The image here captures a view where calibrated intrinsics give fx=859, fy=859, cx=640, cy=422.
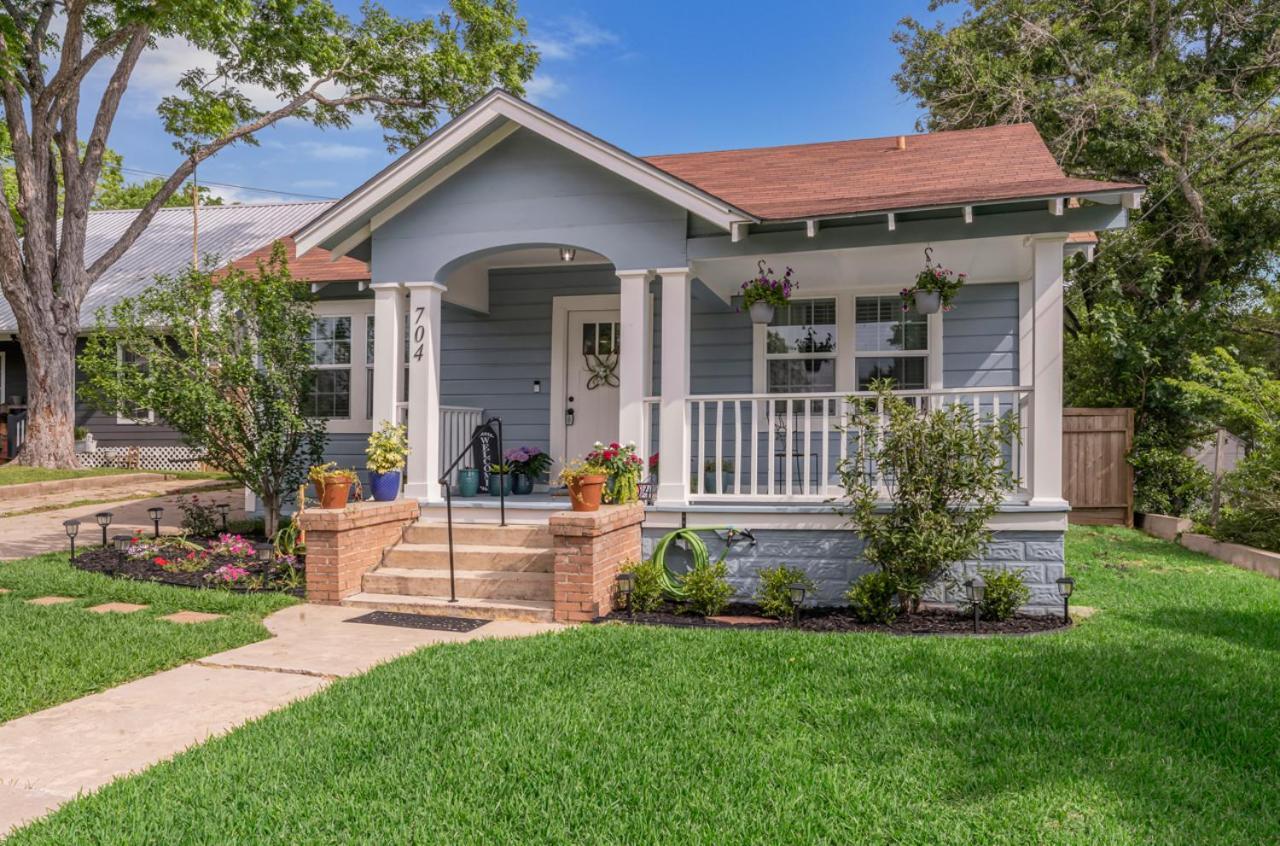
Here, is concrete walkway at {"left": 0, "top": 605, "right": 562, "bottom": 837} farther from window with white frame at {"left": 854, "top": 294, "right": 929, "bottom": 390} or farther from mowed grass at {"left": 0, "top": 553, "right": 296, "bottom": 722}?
window with white frame at {"left": 854, "top": 294, "right": 929, "bottom": 390}

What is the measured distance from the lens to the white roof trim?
704 cm

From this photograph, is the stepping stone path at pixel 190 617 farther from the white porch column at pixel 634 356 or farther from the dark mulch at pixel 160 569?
the white porch column at pixel 634 356

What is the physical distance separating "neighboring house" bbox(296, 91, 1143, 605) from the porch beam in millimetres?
21

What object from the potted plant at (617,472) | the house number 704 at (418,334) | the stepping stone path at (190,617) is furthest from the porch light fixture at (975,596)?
the stepping stone path at (190,617)

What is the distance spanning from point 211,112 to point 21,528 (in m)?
9.46

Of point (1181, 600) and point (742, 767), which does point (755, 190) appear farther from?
point (742, 767)

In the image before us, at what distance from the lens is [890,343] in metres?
9.01

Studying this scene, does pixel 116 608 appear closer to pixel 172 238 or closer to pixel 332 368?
pixel 332 368

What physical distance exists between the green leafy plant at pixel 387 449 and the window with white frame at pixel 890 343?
466 cm

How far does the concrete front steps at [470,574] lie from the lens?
647 cm

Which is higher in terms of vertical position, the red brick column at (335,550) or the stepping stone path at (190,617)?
the red brick column at (335,550)

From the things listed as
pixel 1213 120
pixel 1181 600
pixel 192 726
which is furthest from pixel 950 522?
pixel 1213 120

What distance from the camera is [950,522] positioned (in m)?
5.98

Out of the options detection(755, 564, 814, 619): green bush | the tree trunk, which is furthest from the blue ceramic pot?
the tree trunk
